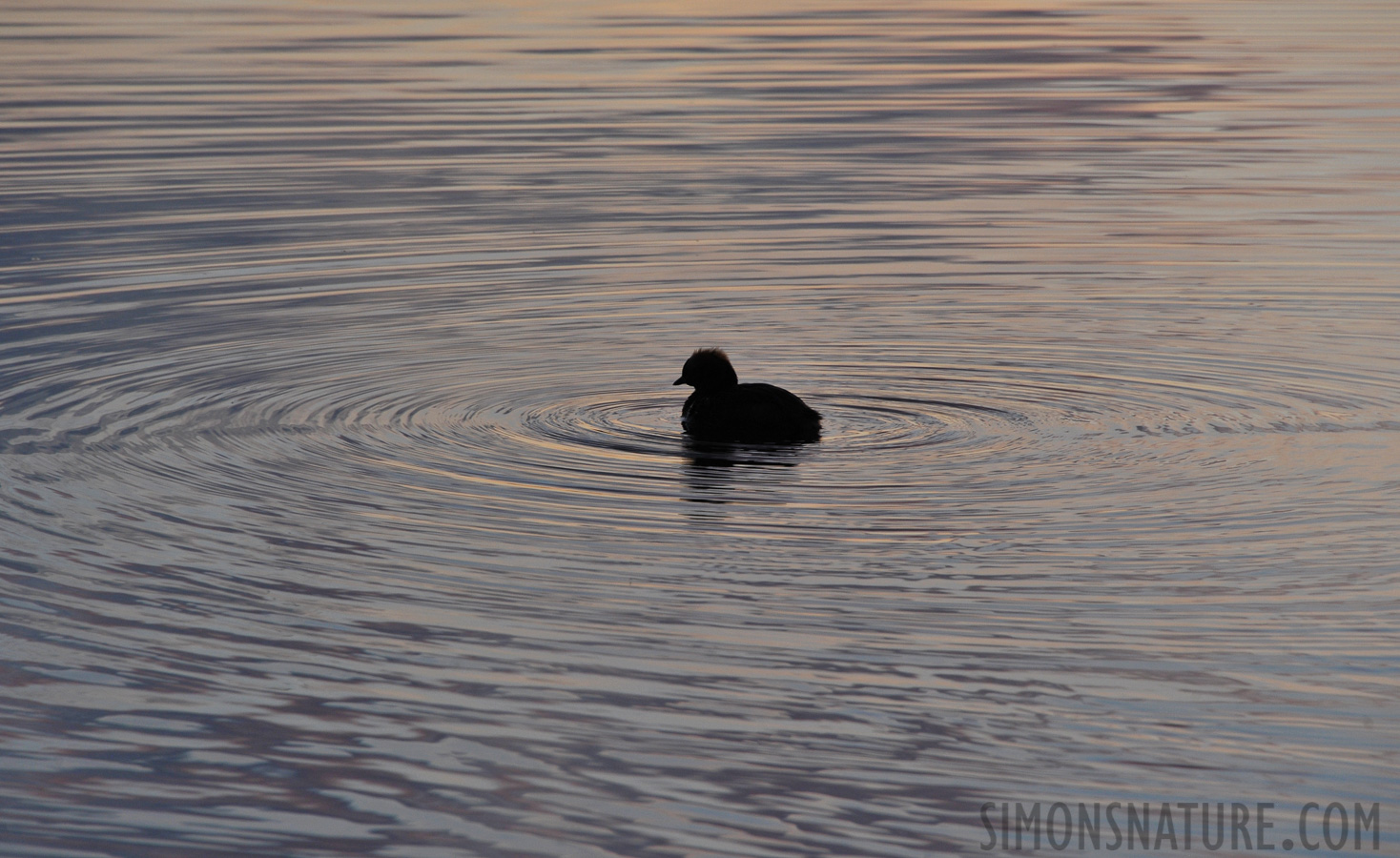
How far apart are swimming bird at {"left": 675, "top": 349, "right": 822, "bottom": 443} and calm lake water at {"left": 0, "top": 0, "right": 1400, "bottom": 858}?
25 centimetres

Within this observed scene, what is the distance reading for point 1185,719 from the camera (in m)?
6.70

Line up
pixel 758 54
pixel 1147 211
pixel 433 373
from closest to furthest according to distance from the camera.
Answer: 1. pixel 433 373
2. pixel 1147 211
3. pixel 758 54

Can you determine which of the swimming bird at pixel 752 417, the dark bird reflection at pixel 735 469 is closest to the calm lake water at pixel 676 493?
the dark bird reflection at pixel 735 469

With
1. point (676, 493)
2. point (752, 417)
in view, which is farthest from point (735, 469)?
point (676, 493)

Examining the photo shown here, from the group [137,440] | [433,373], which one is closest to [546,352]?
[433,373]

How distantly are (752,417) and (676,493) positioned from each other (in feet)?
3.57

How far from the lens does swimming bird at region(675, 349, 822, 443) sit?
10.5m

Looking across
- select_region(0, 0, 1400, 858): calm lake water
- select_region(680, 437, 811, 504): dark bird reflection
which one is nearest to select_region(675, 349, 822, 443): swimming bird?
select_region(680, 437, 811, 504): dark bird reflection

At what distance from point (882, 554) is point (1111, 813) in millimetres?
2600

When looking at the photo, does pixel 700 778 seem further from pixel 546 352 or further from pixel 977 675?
pixel 546 352

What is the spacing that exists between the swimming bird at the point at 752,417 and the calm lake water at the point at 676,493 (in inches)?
9.8

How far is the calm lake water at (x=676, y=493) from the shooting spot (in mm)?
6410

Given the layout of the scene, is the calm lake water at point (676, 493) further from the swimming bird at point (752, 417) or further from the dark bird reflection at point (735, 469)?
the swimming bird at point (752, 417)

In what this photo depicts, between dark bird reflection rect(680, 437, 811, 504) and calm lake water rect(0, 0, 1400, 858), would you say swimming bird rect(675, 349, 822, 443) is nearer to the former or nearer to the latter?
dark bird reflection rect(680, 437, 811, 504)
